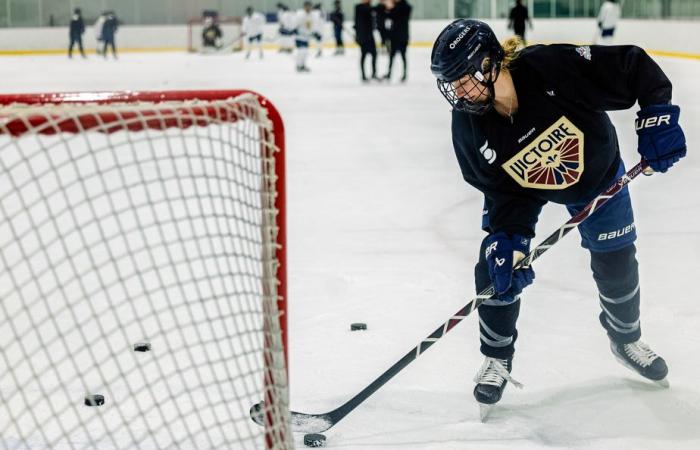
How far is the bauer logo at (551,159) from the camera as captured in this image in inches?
82.8

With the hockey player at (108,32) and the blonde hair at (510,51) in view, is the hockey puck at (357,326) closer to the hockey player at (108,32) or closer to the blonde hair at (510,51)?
the blonde hair at (510,51)

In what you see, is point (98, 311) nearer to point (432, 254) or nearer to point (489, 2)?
point (432, 254)

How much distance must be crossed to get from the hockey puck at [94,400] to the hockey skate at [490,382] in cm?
89

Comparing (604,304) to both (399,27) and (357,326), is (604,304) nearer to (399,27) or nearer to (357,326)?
(357,326)

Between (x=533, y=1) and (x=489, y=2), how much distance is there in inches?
47.5

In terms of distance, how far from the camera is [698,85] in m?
10.0

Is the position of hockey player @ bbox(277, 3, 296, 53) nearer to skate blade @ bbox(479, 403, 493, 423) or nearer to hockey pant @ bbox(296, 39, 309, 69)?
hockey pant @ bbox(296, 39, 309, 69)

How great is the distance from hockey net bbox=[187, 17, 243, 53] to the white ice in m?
14.8

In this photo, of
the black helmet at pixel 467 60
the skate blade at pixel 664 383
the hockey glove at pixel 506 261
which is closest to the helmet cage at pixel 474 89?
the black helmet at pixel 467 60

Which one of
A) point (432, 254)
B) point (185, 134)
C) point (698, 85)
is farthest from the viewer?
point (698, 85)

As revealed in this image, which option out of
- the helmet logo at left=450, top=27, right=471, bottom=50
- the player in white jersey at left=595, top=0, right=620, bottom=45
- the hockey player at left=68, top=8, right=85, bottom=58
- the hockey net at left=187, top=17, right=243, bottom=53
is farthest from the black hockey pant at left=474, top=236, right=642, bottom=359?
the hockey net at left=187, top=17, right=243, bottom=53

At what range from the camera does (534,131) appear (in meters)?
2.10

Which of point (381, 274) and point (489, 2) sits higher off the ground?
point (489, 2)

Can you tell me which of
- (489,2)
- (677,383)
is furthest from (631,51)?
(489,2)
